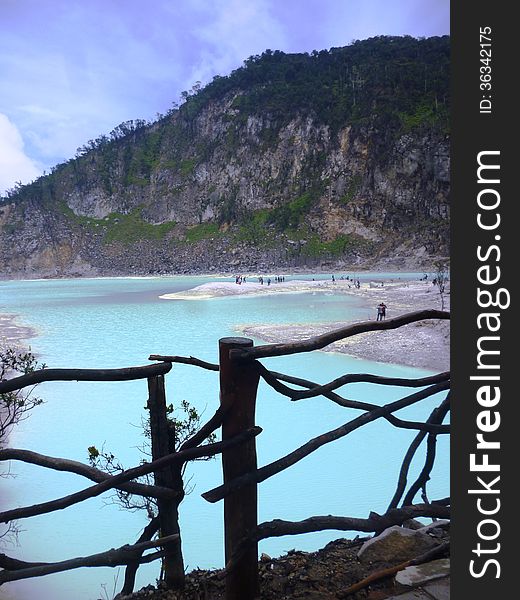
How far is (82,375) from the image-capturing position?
6.56 feet

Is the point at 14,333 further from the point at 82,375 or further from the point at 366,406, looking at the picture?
the point at 366,406

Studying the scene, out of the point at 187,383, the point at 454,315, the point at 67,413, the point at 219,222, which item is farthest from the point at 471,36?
the point at 219,222

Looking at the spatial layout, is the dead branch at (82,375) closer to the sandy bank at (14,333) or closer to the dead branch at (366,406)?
the dead branch at (366,406)

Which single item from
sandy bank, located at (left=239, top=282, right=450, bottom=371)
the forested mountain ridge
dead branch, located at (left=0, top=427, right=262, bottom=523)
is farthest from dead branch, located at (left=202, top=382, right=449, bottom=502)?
the forested mountain ridge

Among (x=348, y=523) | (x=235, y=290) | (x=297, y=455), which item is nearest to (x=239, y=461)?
(x=297, y=455)

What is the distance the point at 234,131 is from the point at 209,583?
11348 cm

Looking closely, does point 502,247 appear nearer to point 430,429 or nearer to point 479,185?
point 479,185

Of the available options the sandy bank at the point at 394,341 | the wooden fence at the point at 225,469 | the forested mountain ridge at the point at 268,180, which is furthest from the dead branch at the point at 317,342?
the forested mountain ridge at the point at 268,180

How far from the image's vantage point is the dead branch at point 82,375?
6.18 ft

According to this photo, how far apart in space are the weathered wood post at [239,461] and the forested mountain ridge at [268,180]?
82.0 m

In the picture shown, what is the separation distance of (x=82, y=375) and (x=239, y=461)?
0.72 m

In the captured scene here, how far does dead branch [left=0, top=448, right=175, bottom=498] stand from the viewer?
77.2 inches

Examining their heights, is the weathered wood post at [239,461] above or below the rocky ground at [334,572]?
above

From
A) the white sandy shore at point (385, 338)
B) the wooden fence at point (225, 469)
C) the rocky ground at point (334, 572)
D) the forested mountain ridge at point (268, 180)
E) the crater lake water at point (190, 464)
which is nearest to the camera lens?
the wooden fence at point (225, 469)
